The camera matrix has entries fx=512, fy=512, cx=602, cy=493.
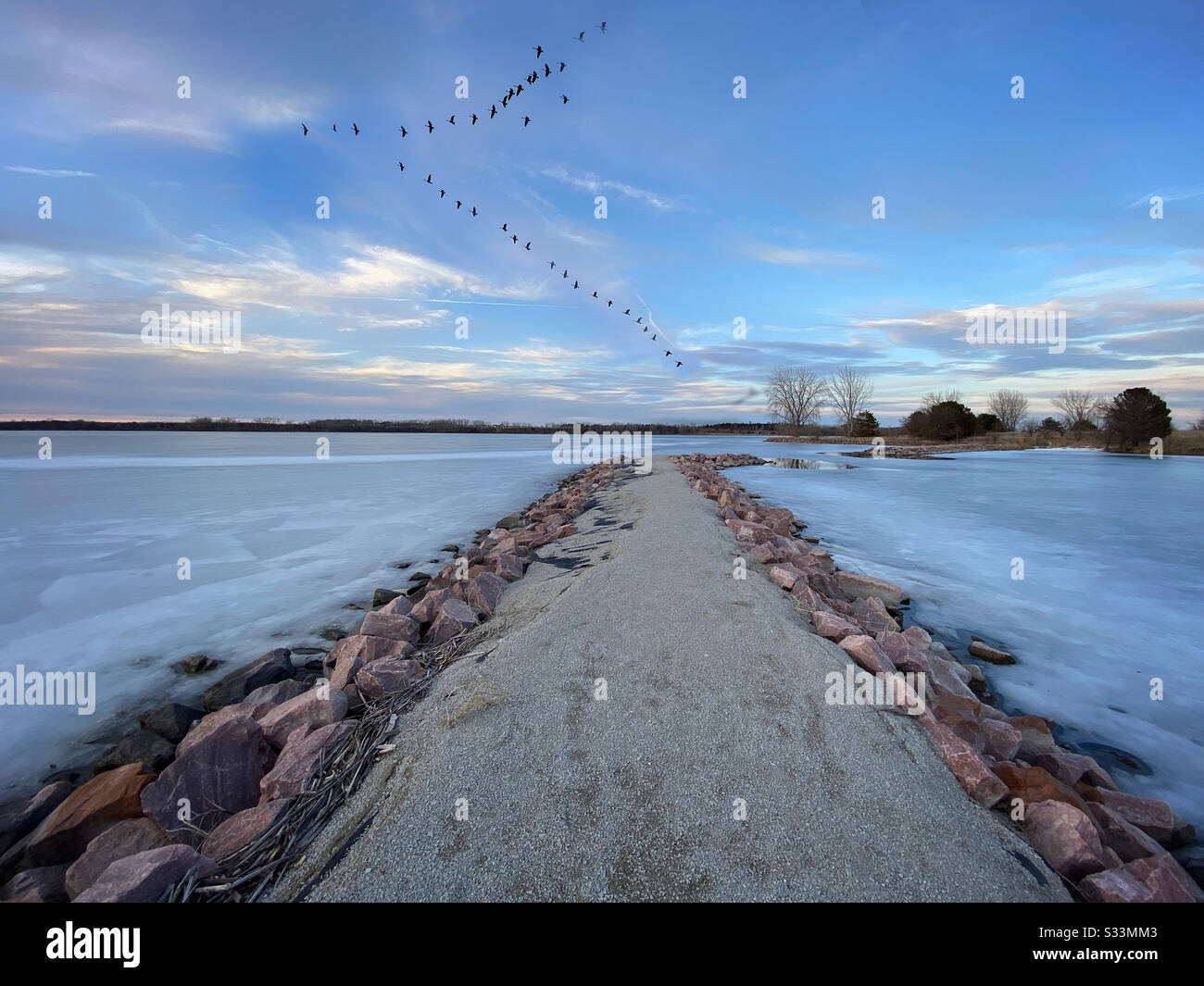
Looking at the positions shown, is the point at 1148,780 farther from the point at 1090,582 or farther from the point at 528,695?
the point at 1090,582

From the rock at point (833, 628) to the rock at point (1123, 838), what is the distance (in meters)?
1.35

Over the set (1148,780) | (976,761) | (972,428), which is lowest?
(1148,780)

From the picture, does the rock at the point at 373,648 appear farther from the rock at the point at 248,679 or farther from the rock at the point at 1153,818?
the rock at the point at 1153,818

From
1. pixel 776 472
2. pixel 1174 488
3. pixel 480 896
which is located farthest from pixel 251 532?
pixel 1174 488

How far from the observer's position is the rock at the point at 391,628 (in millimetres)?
4109

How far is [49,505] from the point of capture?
38.9ft

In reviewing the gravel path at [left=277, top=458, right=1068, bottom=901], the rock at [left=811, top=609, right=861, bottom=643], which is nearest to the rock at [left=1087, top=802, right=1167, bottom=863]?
the gravel path at [left=277, top=458, right=1068, bottom=901]

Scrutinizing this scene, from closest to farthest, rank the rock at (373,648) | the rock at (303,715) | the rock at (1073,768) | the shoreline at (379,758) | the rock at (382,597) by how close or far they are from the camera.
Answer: the shoreline at (379,758) < the rock at (1073,768) < the rock at (303,715) < the rock at (373,648) < the rock at (382,597)

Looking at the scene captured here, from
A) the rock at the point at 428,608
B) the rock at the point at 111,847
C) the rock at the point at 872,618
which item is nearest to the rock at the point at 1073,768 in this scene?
the rock at the point at 872,618

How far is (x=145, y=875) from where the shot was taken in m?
1.83

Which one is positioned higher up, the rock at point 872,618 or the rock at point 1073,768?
the rock at point 872,618

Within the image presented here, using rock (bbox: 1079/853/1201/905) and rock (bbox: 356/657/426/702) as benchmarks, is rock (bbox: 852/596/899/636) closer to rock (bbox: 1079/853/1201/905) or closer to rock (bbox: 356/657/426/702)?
rock (bbox: 1079/853/1201/905)
